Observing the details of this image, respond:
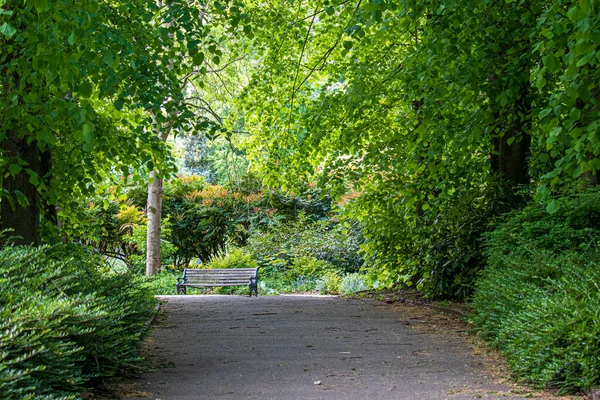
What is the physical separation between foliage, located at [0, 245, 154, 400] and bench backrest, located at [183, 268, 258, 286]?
967cm

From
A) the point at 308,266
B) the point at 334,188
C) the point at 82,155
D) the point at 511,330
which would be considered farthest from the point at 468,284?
the point at 308,266

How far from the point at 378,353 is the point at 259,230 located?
44.9 feet

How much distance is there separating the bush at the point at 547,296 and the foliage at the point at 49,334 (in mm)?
3139

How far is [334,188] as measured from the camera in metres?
11.4

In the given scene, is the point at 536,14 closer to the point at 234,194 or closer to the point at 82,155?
the point at 82,155

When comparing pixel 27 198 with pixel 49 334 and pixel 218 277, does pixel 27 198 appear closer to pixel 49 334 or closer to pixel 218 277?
pixel 49 334

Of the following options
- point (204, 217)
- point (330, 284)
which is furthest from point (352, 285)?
point (204, 217)

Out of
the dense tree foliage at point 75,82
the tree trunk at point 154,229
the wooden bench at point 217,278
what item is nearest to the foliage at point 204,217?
the tree trunk at point 154,229

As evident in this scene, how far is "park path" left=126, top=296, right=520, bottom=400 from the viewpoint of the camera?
4941 mm

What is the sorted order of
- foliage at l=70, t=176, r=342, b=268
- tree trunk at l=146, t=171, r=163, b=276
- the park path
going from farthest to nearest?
foliage at l=70, t=176, r=342, b=268 → tree trunk at l=146, t=171, r=163, b=276 → the park path

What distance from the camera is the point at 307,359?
6.27 meters

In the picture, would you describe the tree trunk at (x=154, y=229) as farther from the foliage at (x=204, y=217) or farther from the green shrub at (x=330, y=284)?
the green shrub at (x=330, y=284)

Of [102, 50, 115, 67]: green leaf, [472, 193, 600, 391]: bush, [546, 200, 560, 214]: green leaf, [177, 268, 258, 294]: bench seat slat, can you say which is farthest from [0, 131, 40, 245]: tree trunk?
[177, 268, 258, 294]: bench seat slat

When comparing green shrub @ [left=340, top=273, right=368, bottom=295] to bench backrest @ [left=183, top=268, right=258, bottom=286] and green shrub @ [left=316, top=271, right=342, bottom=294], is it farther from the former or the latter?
bench backrest @ [left=183, top=268, right=258, bottom=286]
